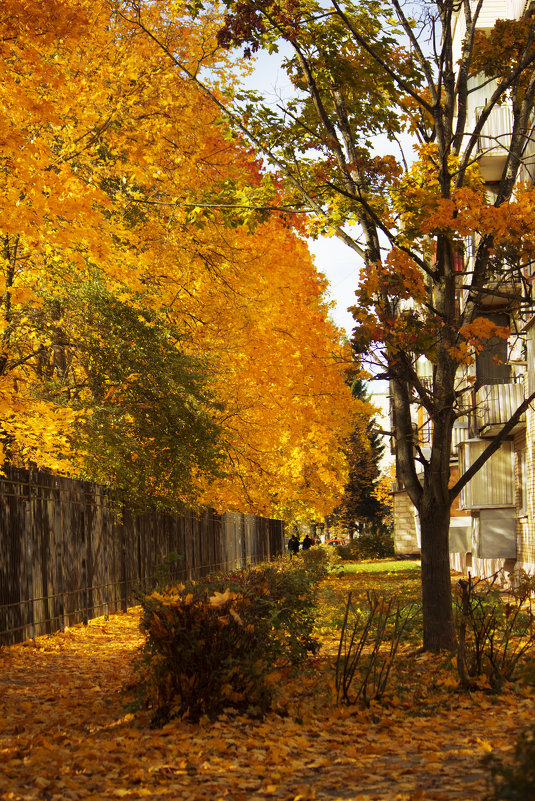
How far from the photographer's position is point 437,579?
1157cm

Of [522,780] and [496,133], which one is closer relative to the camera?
[522,780]

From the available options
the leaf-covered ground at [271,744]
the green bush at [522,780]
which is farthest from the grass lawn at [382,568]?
the green bush at [522,780]

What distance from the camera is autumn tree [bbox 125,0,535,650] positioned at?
438 inches

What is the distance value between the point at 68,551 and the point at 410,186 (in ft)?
23.3

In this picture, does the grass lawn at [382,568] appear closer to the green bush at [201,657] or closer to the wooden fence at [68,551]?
the wooden fence at [68,551]

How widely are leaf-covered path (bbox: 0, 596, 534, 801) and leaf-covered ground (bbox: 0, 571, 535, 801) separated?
11mm

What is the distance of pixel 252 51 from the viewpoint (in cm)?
1148

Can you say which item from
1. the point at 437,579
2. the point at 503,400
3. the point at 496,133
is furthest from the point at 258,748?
the point at 496,133

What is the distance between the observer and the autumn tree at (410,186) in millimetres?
11125

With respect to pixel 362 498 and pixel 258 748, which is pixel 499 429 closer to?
pixel 258 748

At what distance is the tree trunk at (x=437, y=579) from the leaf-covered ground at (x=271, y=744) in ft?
5.01

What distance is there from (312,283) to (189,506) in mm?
12077

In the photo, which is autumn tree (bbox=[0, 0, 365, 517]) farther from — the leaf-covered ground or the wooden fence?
the leaf-covered ground

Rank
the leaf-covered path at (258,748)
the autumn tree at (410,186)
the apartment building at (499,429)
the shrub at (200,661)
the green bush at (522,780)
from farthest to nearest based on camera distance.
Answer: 1. the apartment building at (499,429)
2. the autumn tree at (410,186)
3. the shrub at (200,661)
4. the leaf-covered path at (258,748)
5. the green bush at (522,780)
